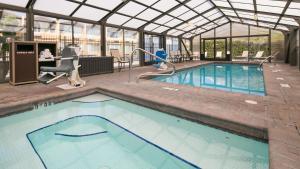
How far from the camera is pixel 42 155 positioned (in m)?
2.17

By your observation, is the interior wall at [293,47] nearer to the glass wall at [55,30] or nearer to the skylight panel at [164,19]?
the skylight panel at [164,19]

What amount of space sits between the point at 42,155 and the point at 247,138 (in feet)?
7.94

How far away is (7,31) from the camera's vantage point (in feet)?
19.4

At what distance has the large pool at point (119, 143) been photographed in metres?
2.01

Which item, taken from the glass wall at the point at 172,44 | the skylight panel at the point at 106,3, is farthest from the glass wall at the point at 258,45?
the skylight panel at the point at 106,3

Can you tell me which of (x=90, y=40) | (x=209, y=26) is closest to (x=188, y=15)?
(x=209, y=26)

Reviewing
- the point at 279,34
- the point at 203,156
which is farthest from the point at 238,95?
the point at 279,34

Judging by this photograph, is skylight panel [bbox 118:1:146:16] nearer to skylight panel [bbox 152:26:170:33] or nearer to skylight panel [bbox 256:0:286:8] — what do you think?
skylight panel [bbox 152:26:170:33]

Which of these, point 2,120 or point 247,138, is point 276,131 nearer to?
point 247,138

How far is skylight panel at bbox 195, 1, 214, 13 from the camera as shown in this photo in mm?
11123

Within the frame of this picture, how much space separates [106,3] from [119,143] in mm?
6902

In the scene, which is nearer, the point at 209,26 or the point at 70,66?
the point at 70,66

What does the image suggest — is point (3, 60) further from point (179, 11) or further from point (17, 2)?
point (179, 11)

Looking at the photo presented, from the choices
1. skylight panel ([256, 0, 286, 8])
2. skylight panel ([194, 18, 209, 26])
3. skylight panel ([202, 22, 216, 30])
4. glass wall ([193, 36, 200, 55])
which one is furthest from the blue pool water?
glass wall ([193, 36, 200, 55])
